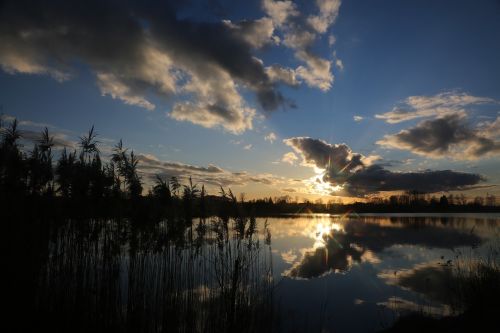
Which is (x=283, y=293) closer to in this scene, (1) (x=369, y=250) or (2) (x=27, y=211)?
(2) (x=27, y=211)

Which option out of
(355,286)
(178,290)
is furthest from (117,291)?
(355,286)

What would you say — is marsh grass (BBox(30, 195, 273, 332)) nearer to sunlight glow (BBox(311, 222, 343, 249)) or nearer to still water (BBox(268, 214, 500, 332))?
still water (BBox(268, 214, 500, 332))

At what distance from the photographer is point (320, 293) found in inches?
457

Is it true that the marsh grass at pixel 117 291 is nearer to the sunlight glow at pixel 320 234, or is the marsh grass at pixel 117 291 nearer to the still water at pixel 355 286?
the still water at pixel 355 286

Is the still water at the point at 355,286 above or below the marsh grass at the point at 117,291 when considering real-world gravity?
below

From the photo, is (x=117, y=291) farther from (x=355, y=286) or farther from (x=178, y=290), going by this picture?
(x=355, y=286)

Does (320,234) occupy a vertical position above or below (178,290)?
below

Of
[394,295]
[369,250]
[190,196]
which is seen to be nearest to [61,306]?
[190,196]

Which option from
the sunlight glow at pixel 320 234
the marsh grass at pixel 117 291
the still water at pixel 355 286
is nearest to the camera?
the marsh grass at pixel 117 291

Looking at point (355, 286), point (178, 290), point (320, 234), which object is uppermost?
point (178, 290)

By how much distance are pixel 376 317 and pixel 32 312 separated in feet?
29.4

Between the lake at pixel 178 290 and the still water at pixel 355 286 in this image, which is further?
the still water at pixel 355 286

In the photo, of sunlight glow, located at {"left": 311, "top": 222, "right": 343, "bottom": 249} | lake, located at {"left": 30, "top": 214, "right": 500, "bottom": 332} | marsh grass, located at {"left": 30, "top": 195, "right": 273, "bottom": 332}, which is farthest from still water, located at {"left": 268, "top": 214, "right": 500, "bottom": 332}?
sunlight glow, located at {"left": 311, "top": 222, "right": 343, "bottom": 249}

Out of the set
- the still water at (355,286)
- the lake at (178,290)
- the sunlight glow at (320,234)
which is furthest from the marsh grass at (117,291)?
the sunlight glow at (320,234)
